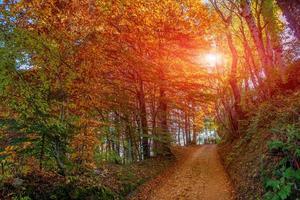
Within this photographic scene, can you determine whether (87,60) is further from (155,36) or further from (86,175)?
(155,36)

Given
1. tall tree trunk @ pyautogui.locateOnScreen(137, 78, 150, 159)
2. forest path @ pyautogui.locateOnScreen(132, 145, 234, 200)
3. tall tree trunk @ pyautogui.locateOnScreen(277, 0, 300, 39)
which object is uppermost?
tall tree trunk @ pyautogui.locateOnScreen(277, 0, 300, 39)

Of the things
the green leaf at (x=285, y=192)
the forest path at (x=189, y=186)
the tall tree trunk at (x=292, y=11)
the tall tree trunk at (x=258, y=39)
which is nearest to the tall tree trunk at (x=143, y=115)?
the forest path at (x=189, y=186)

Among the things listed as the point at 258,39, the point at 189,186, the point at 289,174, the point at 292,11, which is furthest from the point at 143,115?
the point at 289,174

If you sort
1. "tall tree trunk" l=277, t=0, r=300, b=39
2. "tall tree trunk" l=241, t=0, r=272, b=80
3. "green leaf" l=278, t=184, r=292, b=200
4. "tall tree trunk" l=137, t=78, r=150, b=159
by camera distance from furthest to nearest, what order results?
1. "tall tree trunk" l=137, t=78, r=150, b=159
2. "tall tree trunk" l=241, t=0, r=272, b=80
3. "tall tree trunk" l=277, t=0, r=300, b=39
4. "green leaf" l=278, t=184, r=292, b=200

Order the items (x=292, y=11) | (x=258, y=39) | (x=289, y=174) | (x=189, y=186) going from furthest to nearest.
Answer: (x=189, y=186)
(x=258, y=39)
(x=292, y=11)
(x=289, y=174)

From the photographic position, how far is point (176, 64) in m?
14.1

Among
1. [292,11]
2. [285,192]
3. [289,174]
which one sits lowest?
[285,192]

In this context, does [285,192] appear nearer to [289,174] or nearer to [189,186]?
[289,174]

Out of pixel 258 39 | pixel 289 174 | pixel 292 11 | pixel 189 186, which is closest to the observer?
pixel 289 174

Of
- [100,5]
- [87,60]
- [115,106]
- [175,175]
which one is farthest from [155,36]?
[175,175]

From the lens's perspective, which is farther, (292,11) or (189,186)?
(189,186)

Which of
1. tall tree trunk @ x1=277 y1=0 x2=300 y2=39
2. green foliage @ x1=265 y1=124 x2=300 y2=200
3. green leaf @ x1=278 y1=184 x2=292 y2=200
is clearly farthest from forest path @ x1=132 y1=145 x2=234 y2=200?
tall tree trunk @ x1=277 y1=0 x2=300 y2=39

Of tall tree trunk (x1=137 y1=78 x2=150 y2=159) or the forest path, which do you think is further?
tall tree trunk (x1=137 y1=78 x2=150 y2=159)

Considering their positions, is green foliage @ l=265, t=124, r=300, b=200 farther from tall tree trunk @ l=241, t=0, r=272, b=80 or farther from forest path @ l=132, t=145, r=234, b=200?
tall tree trunk @ l=241, t=0, r=272, b=80
